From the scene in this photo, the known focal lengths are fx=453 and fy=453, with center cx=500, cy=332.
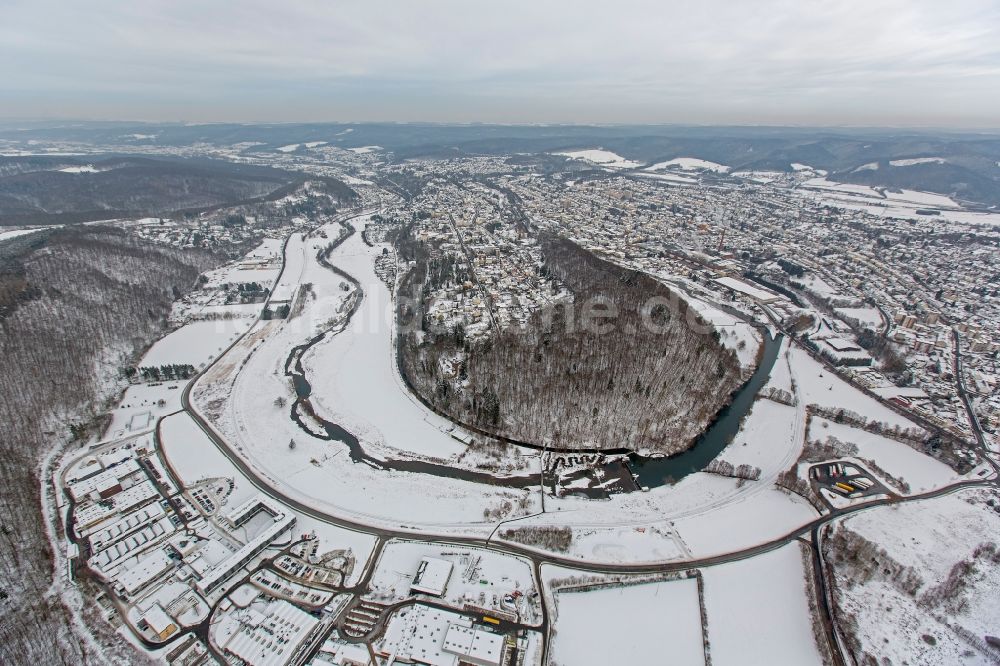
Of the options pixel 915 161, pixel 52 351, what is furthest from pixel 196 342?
pixel 915 161

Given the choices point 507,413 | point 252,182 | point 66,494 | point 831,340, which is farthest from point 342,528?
point 252,182

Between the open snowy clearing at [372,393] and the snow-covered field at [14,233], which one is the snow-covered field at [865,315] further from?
the snow-covered field at [14,233]

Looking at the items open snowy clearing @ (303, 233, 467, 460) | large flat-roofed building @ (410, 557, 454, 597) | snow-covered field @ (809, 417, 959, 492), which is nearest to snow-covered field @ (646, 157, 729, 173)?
open snowy clearing @ (303, 233, 467, 460)

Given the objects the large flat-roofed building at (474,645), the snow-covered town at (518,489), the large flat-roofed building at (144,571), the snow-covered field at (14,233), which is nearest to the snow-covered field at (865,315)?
the snow-covered town at (518,489)

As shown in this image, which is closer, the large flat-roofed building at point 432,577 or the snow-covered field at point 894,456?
the large flat-roofed building at point 432,577

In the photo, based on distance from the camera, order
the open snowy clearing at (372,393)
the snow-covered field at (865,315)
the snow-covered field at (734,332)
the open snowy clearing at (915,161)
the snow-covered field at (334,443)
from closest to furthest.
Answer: the snow-covered field at (334,443) < the open snowy clearing at (372,393) < the snow-covered field at (734,332) < the snow-covered field at (865,315) < the open snowy clearing at (915,161)

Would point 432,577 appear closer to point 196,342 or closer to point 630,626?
point 630,626

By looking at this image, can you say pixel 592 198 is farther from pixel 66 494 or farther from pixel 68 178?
pixel 68 178
